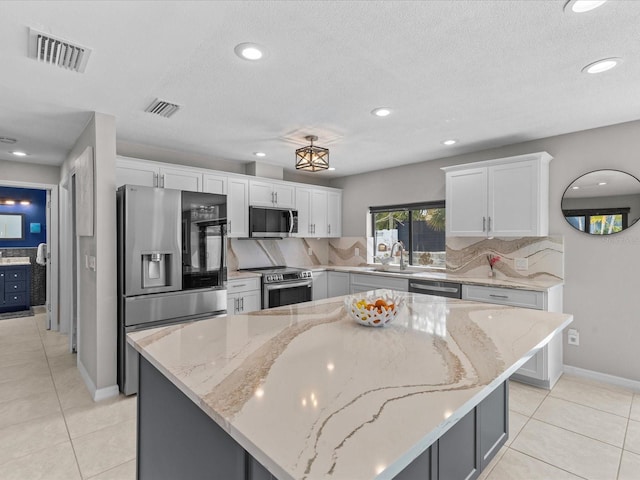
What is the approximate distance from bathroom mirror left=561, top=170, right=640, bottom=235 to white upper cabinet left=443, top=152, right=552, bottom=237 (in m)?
0.22

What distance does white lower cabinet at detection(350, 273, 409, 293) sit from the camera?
411 cm

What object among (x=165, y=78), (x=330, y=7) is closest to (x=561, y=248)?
(x=330, y=7)

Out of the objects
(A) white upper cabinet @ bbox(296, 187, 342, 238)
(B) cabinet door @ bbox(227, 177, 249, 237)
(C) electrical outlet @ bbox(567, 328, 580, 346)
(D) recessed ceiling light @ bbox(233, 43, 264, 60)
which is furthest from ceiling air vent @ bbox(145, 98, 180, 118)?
(C) electrical outlet @ bbox(567, 328, 580, 346)

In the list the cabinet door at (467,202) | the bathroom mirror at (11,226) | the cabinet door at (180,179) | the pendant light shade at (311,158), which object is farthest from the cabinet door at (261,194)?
the bathroom mirror at (11,226)

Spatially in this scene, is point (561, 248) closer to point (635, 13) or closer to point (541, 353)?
point (541, 353)

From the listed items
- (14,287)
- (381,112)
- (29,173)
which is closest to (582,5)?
(381,112)

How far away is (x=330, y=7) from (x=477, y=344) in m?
1.64

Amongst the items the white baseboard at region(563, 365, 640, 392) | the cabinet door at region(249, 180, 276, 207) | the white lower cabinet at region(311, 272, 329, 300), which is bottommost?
the white baseboard at region(563, 365, 640, 392)

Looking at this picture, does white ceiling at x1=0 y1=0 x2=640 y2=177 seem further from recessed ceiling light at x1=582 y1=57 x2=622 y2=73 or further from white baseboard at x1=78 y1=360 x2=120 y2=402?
white baseboard at x1=78 y1=360 x2=120 y2=402

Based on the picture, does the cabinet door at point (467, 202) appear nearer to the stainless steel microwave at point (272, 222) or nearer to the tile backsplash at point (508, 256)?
the tile backsplash at point (508, 256)

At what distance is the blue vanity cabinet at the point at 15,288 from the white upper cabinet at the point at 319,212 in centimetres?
522

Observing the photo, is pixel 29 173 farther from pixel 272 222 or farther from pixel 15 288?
pixel 272 222

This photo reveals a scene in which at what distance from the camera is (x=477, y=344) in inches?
57.8

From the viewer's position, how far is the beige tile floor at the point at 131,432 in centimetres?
203
